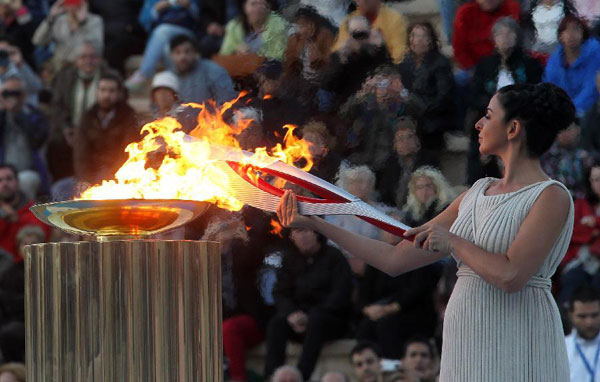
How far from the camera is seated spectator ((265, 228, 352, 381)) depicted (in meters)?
5.92

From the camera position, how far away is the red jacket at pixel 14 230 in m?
6.93

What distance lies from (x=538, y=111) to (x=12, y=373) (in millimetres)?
4460

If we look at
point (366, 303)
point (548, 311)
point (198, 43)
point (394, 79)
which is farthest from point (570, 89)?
point (548, 311)

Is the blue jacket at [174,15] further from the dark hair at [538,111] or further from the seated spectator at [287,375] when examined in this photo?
the dark hair at [538,111]

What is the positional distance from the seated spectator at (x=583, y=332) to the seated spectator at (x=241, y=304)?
1.65 metres

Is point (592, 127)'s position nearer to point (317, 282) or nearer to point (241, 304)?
point (317, 282)

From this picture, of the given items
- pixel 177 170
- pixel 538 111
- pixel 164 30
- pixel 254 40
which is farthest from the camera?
pixel 164 30

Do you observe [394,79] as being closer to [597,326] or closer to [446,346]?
[597,326]

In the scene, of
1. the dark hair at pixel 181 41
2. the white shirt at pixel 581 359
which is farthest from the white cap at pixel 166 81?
the white shirt at pixel 581 359

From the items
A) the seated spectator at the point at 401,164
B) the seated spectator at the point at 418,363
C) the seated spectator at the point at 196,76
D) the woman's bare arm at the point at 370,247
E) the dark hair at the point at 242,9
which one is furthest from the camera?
the dark hair at the point at 242,9

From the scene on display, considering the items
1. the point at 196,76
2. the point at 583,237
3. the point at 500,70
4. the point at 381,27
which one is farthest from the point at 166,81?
the point at 583,237

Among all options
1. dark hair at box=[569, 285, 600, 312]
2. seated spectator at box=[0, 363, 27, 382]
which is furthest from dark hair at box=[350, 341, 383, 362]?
seated spectator at box=[0, 363, 27, 382]

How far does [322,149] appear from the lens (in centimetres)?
578

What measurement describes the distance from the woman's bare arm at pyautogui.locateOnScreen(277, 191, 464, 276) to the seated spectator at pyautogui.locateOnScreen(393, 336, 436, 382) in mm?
2609
